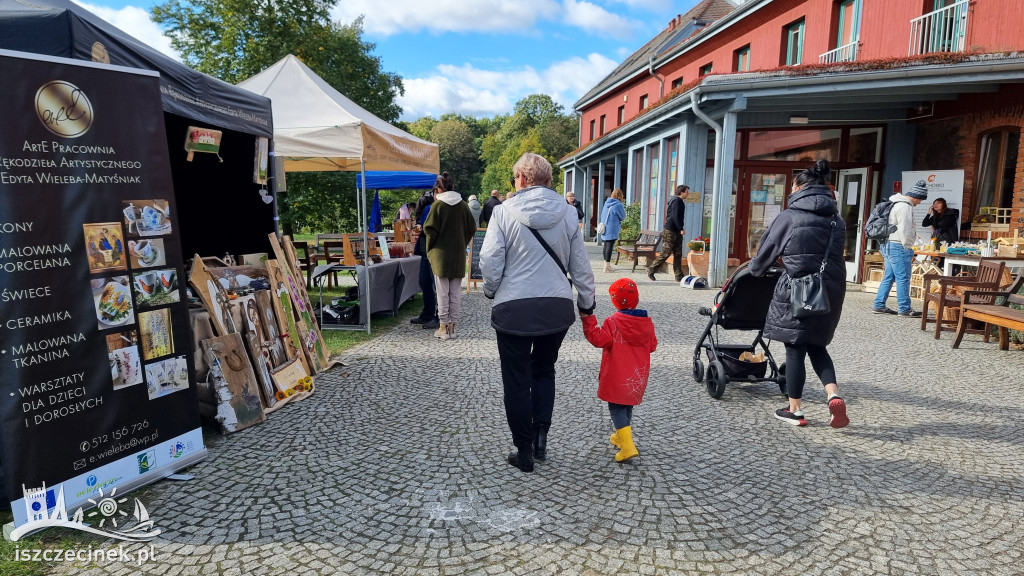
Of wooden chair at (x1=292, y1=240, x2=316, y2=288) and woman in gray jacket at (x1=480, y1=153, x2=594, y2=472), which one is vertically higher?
woman in gray jacket at (x1=480, y1=153, x2=594, y2=472)

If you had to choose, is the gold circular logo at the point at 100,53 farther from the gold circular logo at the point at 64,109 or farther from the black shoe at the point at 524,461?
the black shoe at the point at 524,461

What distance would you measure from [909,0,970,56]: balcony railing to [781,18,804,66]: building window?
3982 millimetres

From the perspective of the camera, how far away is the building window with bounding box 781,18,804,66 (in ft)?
52.4

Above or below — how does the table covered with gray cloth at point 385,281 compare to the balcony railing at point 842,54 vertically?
below

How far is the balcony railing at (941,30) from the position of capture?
10992 millimetres

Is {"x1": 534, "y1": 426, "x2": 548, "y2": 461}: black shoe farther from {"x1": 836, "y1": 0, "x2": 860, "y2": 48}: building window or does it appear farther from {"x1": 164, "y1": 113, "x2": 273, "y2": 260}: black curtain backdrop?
{"x1": 836, "y1": 0, "x2": 860, "y2": 48}: building window

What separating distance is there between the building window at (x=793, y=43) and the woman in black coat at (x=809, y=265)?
46.1ft

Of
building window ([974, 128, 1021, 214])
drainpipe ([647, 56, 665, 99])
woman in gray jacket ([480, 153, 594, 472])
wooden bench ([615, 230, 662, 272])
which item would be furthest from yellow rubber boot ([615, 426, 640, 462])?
drainpipe ([647, 56, 665, 99])

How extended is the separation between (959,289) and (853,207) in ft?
17.1

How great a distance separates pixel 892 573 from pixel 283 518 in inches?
113

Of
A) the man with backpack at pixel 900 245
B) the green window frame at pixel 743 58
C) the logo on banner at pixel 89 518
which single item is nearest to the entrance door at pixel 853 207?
the man with backpack at pixel 900 245

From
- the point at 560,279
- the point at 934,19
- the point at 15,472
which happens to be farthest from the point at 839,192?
the point at 15,472

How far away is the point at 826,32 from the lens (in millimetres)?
14648

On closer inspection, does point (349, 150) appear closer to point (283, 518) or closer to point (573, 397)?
point (573, 397)
